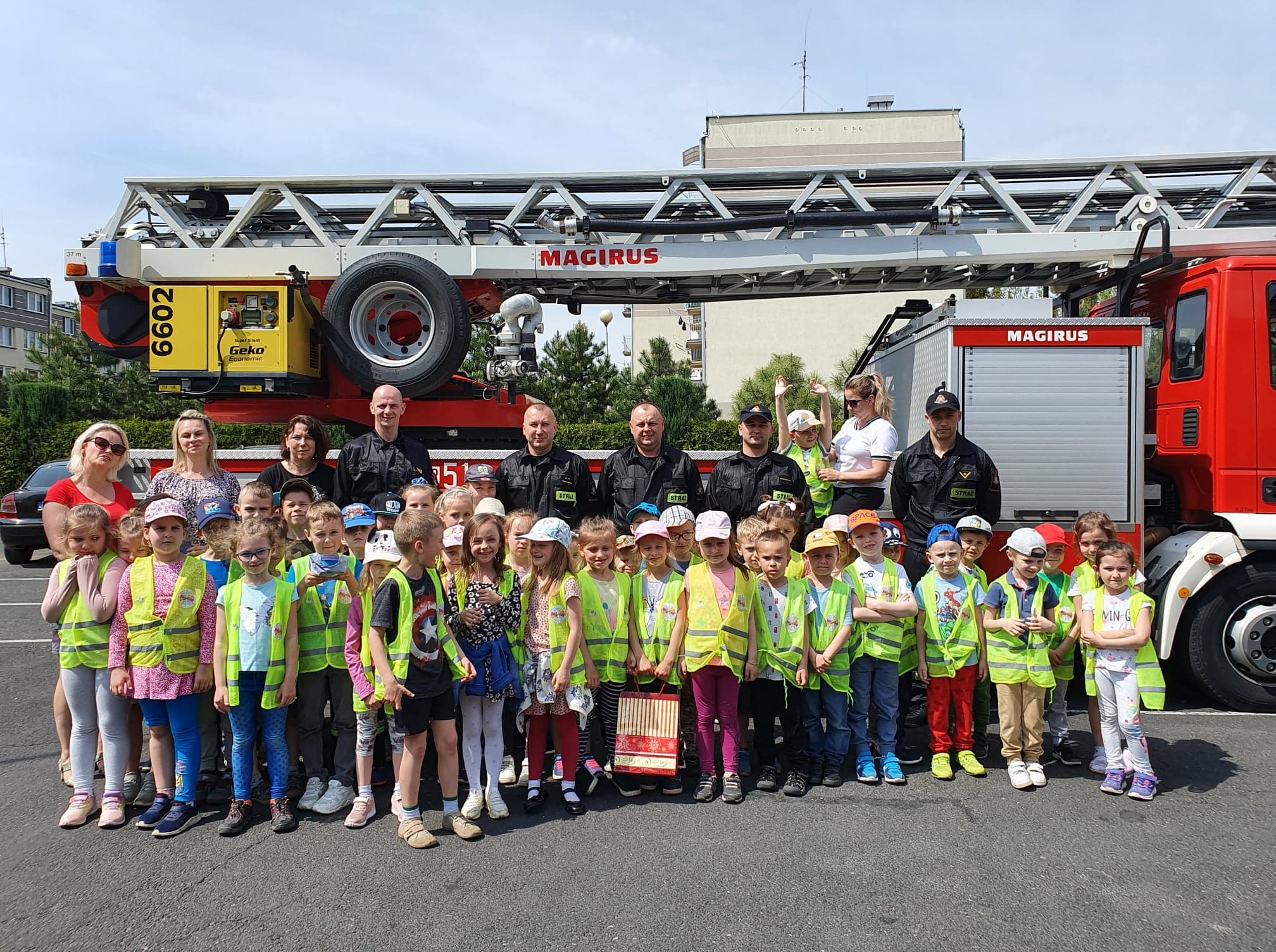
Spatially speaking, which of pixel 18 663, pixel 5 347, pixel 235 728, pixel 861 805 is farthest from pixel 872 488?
pixel 5 347

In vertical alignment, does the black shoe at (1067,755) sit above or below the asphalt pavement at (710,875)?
above

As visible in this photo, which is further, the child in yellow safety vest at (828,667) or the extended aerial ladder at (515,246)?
the extended aerial ladder at (515,246)

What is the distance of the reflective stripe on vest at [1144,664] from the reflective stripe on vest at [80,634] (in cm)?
480

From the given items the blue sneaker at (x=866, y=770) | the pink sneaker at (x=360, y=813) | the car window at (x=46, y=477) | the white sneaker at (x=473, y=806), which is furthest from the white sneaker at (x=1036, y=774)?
the car window at (x=46, y=477)

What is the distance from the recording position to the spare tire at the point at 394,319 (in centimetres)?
652

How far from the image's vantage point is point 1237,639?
17.4 feet

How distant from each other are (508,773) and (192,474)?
230cm

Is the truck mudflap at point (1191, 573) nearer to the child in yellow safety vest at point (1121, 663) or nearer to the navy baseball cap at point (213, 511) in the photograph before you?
the child in yellow safety vest at point (1121, 663)

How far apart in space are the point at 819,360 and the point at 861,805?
38624 millimetres

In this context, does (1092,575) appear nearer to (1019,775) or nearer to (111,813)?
(1019,775)

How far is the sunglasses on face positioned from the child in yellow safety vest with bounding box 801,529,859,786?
11.8 ft

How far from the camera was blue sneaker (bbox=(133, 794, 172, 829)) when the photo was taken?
12.8 ft

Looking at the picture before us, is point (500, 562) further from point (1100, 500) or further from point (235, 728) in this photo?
point (1100, 500)

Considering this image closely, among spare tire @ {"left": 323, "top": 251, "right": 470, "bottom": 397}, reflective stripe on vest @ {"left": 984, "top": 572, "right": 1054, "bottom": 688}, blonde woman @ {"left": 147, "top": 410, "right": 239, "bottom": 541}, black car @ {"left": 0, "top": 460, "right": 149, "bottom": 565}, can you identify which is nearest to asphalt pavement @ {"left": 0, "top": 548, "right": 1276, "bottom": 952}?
reflective stripe on vest @ {"left": 984, "top": 572, "right": 1054, "bottom": 688}
